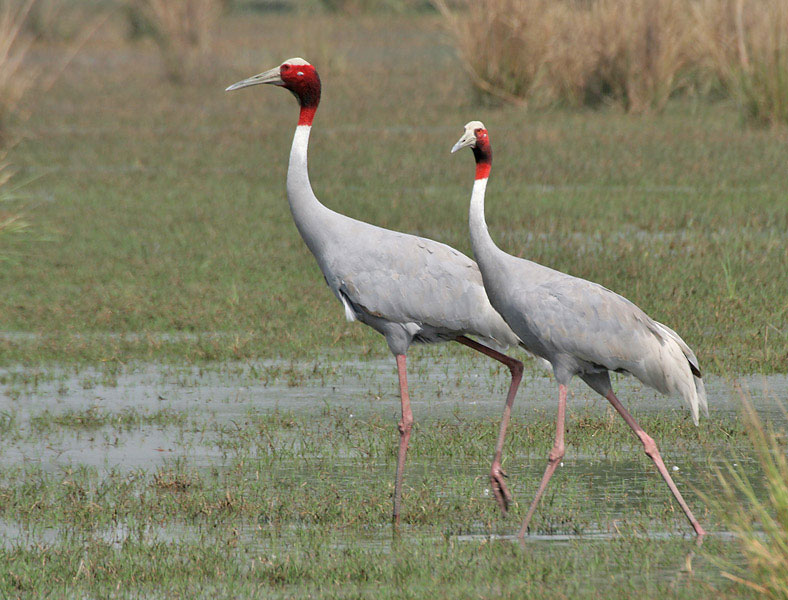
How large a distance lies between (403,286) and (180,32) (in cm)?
1783

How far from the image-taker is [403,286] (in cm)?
740

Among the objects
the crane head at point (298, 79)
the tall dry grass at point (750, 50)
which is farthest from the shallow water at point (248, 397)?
the tall dry grass at point (750, 50)

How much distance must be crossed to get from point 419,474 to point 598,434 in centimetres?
109

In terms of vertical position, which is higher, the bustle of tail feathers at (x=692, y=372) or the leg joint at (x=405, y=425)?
the bustle of tail feathers at (x=692, y=372)

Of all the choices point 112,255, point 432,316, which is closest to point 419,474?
point 432,316

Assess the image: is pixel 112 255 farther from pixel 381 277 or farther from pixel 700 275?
pixel 381 277

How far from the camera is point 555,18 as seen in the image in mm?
19812

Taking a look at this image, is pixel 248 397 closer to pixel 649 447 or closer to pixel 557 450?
pixel 557 450

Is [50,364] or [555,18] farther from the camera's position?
[555,18]

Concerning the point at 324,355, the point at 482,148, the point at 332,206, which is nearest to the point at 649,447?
Answer: the point at 482,148

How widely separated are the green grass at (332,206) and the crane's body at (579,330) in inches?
90.8

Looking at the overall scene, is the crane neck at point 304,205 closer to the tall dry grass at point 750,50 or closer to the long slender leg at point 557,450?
the long slender leg at point 557,450

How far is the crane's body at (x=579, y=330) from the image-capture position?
668 cm

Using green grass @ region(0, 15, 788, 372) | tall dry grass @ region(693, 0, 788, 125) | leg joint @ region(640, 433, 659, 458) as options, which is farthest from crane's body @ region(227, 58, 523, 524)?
tall dry grass @ region(693, 0, 788, 125)
